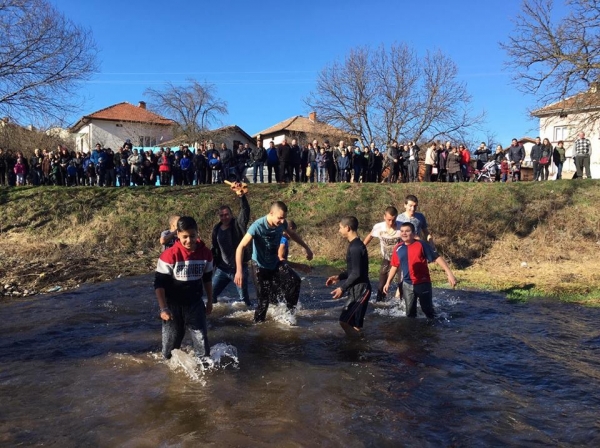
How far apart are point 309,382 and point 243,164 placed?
15063 mm

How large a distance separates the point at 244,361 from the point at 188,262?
1747 millimetres

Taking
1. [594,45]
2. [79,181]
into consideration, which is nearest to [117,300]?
[79,181]

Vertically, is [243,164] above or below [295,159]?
below

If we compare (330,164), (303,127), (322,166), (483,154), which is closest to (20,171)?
(322,166)

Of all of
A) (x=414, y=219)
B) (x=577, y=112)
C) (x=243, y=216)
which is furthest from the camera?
(x=577, y=112)

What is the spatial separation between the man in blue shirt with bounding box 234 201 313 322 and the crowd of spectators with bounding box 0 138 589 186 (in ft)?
40.6

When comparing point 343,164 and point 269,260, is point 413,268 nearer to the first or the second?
point 269,260

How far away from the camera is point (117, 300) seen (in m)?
10.1

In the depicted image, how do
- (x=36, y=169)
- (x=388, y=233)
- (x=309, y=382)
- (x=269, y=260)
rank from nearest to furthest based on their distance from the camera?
1. (x=309, y=382)
2. (x=269, y=260)
3. (x=388, y=233)
4. (x=36, y=169)

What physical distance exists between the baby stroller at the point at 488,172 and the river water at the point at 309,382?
13.1m

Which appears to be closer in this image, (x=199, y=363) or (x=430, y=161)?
(x=199, y=363)

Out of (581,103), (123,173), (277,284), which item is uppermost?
(581,103)

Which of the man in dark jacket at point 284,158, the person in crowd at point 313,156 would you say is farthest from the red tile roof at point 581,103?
the man in dark jacket at point 284,158

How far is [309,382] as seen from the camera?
553cm
